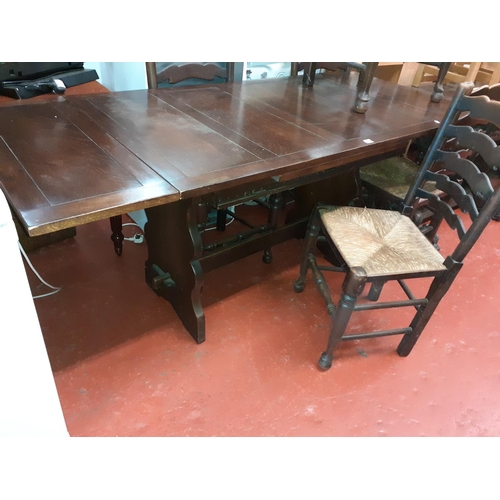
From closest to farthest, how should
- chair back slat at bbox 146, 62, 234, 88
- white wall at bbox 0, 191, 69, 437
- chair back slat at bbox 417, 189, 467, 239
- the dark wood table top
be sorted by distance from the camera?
white wall at bbox 0, 191, 69, 437
the dark wood table top
chair back slat at bbox 417, 189, 467, 239
chair back slat at bbox 146, 62, 234, 88

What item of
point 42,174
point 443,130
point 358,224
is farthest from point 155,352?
point 443,130

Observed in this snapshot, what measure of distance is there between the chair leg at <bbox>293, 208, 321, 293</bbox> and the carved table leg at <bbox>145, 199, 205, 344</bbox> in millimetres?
579

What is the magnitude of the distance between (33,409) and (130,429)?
42 cm

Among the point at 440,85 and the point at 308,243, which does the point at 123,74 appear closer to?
the point at 308,243

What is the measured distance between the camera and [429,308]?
5.39 feet

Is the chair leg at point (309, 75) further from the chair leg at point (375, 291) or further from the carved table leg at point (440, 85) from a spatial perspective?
the chair leg at point (375, 291)

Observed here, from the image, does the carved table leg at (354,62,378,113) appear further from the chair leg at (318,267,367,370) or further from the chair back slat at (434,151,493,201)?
the chair leg at (318,267,367,370)

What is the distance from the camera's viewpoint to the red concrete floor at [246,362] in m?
1.50

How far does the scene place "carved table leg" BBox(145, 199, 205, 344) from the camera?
152cm

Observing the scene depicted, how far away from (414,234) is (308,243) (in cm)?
48

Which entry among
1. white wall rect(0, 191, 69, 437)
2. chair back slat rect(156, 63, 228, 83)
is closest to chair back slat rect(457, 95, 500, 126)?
chair back slat rect(156, 63, 228, 83)

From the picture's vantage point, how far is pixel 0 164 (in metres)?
1.09

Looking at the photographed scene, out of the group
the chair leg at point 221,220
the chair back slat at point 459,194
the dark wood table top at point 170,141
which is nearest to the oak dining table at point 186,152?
the dark wood table top at point 170,141

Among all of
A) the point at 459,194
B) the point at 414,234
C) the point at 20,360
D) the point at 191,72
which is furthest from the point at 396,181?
the point at 20,360
